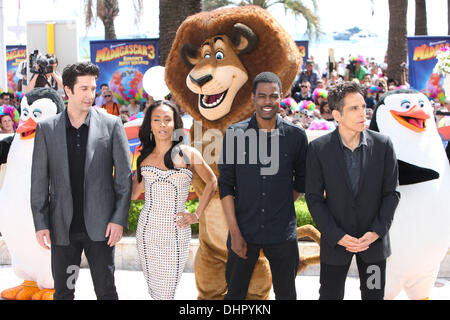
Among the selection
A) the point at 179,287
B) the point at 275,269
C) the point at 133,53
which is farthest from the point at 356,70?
the point at 275,269

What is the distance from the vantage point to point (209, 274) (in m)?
4.23

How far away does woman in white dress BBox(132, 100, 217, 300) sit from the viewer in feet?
11.6

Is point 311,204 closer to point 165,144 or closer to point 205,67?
point 165,144

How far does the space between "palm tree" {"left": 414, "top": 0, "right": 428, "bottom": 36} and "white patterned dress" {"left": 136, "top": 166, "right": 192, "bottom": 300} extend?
552 inches

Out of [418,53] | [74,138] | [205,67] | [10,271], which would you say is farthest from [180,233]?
[418,53]

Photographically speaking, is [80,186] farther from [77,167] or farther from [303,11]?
[303,11]

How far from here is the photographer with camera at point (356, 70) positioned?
1112cm

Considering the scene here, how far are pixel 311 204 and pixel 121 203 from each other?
1142 millimetres

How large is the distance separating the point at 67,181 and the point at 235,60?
1.63 meters

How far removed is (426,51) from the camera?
909 cm

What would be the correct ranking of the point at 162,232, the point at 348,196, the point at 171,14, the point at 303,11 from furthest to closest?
the point at 303,11, the point at 171,14, the point at 162,232, the point at 348,196

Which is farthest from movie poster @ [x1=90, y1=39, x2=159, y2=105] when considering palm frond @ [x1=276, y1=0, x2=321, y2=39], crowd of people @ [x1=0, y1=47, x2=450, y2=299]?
palm frond @ [x1=276, y1=0, x2=321, y2=39]

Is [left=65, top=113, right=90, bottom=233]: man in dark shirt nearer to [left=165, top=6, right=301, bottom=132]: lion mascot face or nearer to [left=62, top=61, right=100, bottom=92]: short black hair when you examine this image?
[left=62, top=61, right=100, bottom=92]: short black hair
